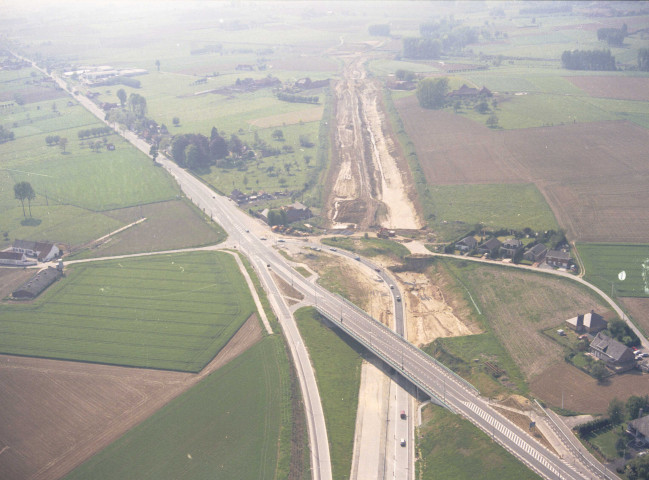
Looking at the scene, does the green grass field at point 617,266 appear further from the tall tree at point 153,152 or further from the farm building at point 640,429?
the tall tree at point 153,152

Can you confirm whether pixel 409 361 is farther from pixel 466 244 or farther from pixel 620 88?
pixel 620 88

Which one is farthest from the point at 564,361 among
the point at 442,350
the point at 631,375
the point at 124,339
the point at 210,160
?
the point at 210,160

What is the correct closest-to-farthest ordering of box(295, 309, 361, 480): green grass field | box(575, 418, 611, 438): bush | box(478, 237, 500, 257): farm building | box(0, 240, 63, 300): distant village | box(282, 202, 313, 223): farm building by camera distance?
1. box(575, 418, 611, 438): bush
2. box(295, 309, 361, 480): green grass field
3. box(0, 240, 63, 300): distant village
4. box(478, 237, 500, 257): farm building
5. box(282, 202, 313, 223): farm building

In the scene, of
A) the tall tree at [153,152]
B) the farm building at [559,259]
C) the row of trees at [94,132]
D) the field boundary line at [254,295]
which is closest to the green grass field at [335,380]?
the field boundary line at [254,295]

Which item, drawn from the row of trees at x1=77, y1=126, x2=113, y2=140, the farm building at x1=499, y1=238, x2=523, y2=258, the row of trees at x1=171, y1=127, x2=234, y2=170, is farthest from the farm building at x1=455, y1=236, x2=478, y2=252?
the row of trees at x1=77, y1=126, x2=113, y2=140

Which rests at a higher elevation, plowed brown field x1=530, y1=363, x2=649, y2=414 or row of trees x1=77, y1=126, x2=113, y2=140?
row of trees x1=77, y1=126, x2=113, y2=140

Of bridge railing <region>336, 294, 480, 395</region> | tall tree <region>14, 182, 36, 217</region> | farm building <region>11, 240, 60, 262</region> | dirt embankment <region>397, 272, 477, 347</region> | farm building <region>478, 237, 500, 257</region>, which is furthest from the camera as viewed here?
tall tree <region>14, 182, 36, 217</region>

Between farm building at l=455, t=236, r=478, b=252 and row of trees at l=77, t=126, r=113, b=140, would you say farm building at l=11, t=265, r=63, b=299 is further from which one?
row of trees at l=77, t=126, r=113, b=140
